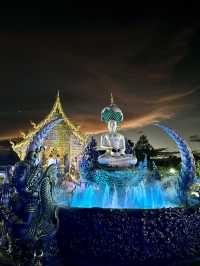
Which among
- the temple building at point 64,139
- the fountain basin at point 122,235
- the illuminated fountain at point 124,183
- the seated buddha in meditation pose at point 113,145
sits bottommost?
the fountain basin at point 122,235

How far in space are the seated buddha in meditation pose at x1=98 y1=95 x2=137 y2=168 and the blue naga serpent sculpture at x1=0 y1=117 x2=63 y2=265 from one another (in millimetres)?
1436

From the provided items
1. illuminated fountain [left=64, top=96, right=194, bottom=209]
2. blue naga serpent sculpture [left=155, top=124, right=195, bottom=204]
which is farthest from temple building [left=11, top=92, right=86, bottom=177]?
blue naga serpent sculpture [left=155, top=124, right=195, bottom=204]

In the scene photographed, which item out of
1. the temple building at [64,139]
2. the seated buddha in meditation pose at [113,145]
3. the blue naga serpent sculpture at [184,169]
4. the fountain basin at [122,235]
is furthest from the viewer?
the temple building at [64,139]

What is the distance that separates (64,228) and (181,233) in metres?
2.05

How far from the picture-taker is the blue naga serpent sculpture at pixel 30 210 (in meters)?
5.61

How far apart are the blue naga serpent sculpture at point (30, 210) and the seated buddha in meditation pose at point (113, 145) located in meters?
1.44

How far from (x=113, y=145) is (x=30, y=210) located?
2.56 metres

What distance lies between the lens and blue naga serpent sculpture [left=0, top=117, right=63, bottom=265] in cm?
561

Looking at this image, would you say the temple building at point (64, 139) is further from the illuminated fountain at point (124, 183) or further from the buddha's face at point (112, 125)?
the illuminated fountain at point (124, 183)

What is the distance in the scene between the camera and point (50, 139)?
81.4 feet

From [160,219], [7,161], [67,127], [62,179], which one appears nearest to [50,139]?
[67,127]

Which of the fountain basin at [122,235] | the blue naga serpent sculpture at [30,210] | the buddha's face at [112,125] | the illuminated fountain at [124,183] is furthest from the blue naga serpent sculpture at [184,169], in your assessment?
the blue naga serpent sculpture at [30,210]

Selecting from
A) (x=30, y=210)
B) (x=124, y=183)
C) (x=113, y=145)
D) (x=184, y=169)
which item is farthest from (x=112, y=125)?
(x=30, y=210)

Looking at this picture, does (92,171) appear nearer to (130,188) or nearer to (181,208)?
(130,188)
